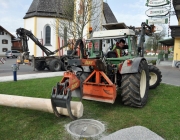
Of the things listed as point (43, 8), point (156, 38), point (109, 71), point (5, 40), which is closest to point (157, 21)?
point (109, 71)

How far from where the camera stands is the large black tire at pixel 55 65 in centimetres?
1561

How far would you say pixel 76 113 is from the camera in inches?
169

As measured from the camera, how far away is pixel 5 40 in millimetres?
54344

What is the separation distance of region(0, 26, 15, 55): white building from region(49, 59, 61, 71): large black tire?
4265 centimetres

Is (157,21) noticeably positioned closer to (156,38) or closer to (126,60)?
(126,60)

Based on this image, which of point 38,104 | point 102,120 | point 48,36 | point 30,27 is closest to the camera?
point 38,104

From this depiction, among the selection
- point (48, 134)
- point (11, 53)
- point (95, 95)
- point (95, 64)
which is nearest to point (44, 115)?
point (48, 134)

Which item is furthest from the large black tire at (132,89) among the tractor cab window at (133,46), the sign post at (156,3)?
the sign post at (156,3)

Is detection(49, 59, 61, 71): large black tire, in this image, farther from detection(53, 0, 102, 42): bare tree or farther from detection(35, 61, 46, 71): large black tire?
detection(53, 0, 102, 42): bare tree

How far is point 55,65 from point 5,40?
43803 millimetres

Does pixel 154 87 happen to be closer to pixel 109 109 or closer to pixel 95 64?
pixel 109 109

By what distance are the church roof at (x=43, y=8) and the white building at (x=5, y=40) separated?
75.6ft

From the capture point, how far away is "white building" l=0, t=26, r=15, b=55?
53.5m

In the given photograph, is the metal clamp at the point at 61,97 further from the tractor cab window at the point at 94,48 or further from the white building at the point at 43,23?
the white building at the point at 43,23
